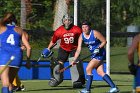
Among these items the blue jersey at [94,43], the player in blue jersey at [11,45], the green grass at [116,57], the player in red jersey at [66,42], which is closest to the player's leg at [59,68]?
the player in red jersey at [66,42]

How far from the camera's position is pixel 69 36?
14.8 m

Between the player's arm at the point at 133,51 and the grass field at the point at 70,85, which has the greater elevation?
the player's arm at the point at 133,51

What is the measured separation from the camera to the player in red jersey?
48.6 feet

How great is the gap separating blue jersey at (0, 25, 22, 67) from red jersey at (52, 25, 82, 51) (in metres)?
4.06

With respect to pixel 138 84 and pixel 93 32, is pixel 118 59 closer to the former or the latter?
pixel 93 32

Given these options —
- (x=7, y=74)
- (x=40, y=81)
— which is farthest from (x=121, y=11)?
(x=7, y=74)

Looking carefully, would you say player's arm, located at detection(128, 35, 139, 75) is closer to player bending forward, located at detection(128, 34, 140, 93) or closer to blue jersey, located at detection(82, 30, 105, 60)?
player bending forward, located at detection(128, 34, 140, 93)

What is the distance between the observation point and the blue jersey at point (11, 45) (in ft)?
35.1

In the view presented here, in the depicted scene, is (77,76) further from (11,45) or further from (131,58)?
(131,58)

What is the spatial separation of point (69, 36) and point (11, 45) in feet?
13.6

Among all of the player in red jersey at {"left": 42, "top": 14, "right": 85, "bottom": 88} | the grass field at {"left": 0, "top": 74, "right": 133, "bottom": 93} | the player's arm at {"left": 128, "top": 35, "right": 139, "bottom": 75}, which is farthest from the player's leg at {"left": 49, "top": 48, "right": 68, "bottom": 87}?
the player's arm at {"left": 128, "top": 35, "right": 139, "bottom": 75}

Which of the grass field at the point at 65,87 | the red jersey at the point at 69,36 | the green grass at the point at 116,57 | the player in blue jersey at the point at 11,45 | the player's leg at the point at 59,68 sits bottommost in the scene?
the green grass at the point at 116,57

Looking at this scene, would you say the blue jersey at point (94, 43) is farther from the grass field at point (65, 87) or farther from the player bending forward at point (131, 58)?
the player bending forward at point (131, 58)

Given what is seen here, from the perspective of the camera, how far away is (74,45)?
14992 millimetres
